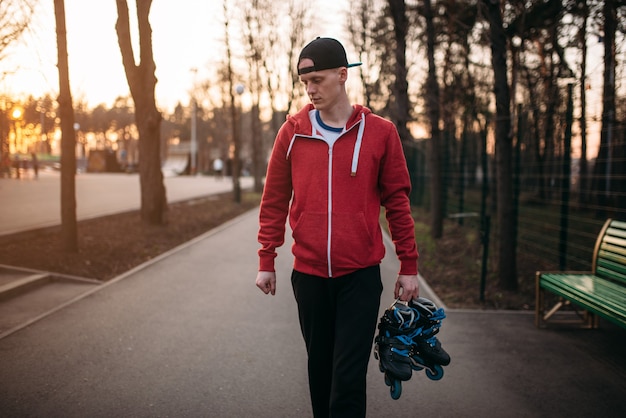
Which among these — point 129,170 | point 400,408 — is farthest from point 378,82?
point 129,170

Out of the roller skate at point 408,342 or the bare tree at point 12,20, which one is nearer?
the roller skate at point 408,342

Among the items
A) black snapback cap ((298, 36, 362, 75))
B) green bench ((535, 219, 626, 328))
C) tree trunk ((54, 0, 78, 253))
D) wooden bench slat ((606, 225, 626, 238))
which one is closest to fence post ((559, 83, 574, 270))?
green bench ((535, 219, 626, 328))

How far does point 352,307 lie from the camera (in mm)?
2525

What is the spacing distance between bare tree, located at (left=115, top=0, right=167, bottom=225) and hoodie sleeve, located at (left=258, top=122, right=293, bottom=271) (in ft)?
32.1

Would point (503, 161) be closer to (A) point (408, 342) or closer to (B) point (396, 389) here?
(A) point (408, 342)

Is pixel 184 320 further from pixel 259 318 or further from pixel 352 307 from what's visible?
pixel 352 307

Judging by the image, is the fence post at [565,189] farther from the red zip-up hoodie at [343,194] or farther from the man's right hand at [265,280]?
the man's right hand at [265,280]

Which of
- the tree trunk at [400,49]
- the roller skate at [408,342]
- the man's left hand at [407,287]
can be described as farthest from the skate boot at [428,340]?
the tree trunk at [400,49]

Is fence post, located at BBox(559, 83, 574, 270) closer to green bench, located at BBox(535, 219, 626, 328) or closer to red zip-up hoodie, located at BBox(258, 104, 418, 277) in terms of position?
green bench, located at BBox(535, 219, 626, 328)

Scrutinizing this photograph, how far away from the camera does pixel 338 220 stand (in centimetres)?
252

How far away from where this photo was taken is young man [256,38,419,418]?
2.51 meters

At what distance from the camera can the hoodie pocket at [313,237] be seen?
2541 millimetres

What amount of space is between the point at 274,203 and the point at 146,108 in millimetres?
9909

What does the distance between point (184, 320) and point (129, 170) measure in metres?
45.3
